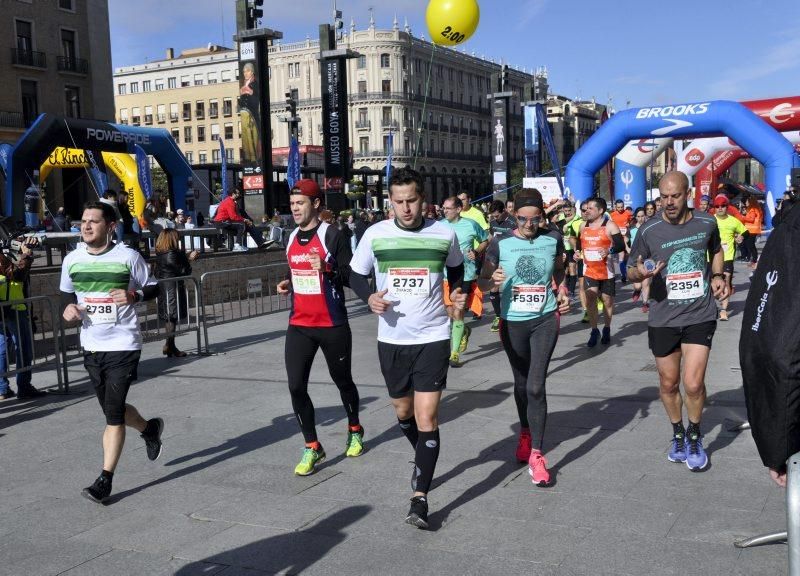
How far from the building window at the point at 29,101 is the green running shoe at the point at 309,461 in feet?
138

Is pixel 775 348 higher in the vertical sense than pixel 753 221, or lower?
higher

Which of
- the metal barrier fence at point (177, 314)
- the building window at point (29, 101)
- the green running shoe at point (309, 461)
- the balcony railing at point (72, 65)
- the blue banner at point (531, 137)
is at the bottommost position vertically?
the green running shoe at point (309, 461)

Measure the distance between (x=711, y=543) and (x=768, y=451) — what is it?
7.74ft

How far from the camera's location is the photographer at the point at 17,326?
8.01 metres

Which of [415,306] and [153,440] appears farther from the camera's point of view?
[153,440]

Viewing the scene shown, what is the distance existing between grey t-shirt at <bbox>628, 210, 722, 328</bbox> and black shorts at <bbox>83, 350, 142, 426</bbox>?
3.35 meters

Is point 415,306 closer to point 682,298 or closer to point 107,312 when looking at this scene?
point 682,298

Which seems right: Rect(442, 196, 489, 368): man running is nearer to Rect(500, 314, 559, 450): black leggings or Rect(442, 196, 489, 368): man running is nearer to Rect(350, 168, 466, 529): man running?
Rect(500, 314, 559, 450): black leggings

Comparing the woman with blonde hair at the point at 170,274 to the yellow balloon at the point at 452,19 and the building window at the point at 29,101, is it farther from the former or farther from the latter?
the building window at the point at 29,101

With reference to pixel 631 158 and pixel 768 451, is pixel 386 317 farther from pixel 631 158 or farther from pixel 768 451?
pixel 631 158

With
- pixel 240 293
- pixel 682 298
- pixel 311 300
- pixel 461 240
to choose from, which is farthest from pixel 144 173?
pixel 682 298

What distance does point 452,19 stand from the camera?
13242mm

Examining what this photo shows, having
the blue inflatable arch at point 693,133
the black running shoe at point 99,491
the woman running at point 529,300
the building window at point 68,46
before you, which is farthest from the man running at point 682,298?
the building window at point 68,46

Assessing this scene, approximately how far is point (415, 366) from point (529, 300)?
41.4 inches
